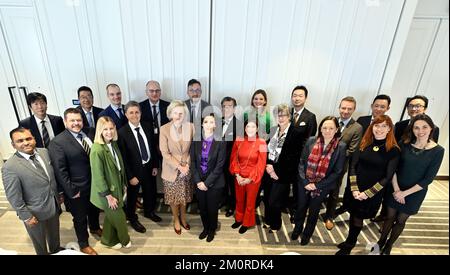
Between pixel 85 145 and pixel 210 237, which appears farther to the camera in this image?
pixel 210 237

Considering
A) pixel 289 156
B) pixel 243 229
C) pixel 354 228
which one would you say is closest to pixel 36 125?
pixel 243 229

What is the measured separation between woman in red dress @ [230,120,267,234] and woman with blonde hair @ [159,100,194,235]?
0.51 meters

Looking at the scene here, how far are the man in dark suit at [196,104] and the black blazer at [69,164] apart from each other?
1241 mm

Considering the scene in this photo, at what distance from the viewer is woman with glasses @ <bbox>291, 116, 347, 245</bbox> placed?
2395 mm

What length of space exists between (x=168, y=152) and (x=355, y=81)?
8.12ft

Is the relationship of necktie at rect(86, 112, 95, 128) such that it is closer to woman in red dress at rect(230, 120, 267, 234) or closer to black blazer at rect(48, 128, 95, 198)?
black blazer at rect(48, 128, 95, 198)

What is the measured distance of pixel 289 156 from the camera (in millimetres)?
2686

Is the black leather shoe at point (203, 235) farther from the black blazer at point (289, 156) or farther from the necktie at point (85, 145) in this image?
the necktie at point (85, 145)

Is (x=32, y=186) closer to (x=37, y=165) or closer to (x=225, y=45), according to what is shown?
(x=37, y=165)

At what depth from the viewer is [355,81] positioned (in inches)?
125

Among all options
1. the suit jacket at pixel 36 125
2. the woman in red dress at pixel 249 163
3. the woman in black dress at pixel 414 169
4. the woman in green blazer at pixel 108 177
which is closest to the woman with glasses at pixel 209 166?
the woman in red dress at pixel 249 163

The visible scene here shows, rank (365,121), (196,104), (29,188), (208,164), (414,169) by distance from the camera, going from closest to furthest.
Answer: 1. (29,188)
2. (414,169)
3. (208,164)
4. (365,121)
5. (196,104)

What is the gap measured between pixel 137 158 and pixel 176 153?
1.50 ft

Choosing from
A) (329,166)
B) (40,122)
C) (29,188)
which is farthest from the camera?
(40,122)
